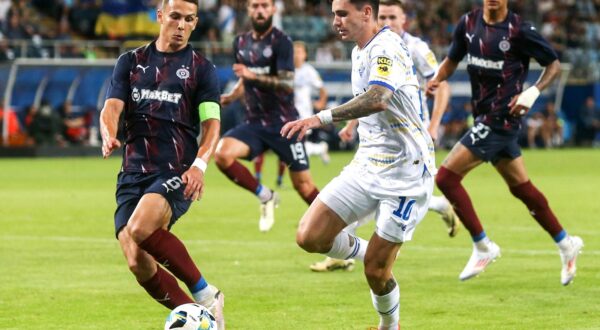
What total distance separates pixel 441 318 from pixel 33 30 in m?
27.3

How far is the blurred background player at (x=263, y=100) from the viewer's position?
13.7 meters

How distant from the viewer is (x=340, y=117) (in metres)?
7.61

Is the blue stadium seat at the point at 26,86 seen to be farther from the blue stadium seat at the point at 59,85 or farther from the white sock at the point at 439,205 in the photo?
the white sock at the point at 439,205

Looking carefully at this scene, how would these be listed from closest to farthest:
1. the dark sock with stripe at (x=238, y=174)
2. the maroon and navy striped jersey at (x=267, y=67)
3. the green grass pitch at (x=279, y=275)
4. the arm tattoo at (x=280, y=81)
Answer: the green grass pitch at (x=279, y=275) → the arm tattoo at (x=280, y=81) → the maroon and navy striped jersey at (x=267, y=67) → the dark sock with stripe at (x=238, y=174)

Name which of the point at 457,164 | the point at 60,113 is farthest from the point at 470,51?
the point at 60,113

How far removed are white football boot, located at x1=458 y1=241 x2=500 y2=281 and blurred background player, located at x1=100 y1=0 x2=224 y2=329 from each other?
3.36m

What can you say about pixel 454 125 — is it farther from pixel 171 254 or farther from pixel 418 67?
pixel 171 254

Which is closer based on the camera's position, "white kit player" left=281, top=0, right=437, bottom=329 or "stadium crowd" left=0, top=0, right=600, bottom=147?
"white kit player" left=281, top=0, right=437, bottom=329

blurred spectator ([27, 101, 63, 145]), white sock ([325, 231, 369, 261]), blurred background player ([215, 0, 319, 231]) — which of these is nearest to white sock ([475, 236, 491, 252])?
white sock ([325, 231, 369, 261])

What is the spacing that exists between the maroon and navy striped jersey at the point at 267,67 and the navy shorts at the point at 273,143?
0.32 feet

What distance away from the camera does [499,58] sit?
11.3 m

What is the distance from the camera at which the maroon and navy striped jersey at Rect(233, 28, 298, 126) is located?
13.9m

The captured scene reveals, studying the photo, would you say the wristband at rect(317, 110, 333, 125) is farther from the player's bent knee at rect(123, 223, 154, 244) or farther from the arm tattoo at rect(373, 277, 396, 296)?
the player's bent knee at rect(123, 223, 154, 244)

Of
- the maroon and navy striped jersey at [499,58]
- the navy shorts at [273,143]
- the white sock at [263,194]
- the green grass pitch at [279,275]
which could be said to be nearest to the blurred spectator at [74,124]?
the green grass pitch at [279,275]
